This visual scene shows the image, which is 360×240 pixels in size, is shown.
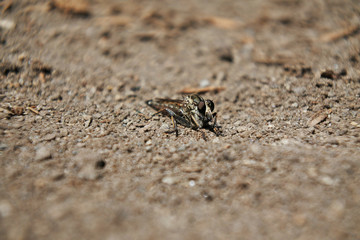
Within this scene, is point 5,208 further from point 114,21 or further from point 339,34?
point 339,34

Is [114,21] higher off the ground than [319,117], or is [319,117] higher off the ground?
[114,21]

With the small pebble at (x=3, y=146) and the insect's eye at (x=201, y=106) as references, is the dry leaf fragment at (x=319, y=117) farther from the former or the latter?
the small pebble at (x=3, y=146)

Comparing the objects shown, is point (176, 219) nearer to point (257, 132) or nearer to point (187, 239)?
point (187, 239)

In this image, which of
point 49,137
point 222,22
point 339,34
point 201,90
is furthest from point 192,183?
point 339,34

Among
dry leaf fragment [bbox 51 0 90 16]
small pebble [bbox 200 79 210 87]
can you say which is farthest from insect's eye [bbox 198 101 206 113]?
dry leaf fragment [bbox 51 0 90 16]

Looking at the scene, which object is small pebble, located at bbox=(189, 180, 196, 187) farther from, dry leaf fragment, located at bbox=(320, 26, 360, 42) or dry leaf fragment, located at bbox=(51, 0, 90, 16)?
dry leaf fragment, located at bbox=(51, 0, 90, 16)

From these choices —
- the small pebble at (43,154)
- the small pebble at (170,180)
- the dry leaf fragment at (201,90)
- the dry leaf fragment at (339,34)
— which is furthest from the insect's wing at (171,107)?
the dry leaf fragment at (339,34)

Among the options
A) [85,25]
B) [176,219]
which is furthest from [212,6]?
[176,219]
